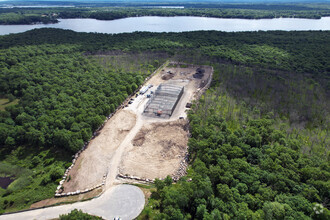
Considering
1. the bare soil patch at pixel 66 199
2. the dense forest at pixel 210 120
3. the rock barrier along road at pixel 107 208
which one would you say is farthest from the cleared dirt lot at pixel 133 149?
the rock barrier along road at pixel 107 208

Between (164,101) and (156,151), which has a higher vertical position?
(164,101)

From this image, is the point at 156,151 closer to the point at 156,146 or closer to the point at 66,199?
the point at 156,146

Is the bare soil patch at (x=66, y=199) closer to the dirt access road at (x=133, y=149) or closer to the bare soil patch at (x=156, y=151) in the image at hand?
the dirt access road at (x=133, y=149)

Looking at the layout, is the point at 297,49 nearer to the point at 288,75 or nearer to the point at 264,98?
the point at 288,75

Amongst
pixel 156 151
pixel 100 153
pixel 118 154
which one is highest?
pixel 156 151

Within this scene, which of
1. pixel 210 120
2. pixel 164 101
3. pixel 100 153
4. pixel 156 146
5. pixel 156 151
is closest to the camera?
pixel 100 153

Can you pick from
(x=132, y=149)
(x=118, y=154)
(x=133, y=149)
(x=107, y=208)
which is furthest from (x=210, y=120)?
(x=107, y=208)

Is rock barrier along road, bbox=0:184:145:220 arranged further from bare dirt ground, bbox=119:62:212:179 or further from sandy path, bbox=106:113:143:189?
bare dirt ground, bbox=119:62:212:179
